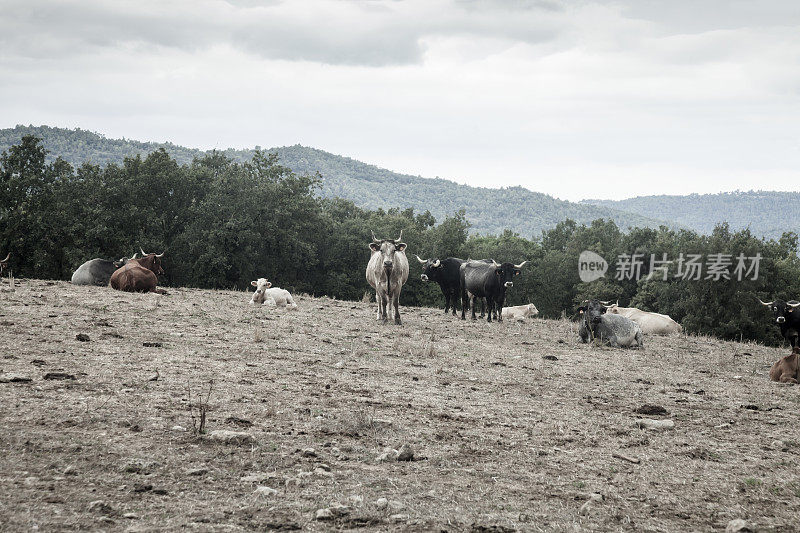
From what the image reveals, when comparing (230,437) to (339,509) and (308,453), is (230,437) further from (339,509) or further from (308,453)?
(339,509)

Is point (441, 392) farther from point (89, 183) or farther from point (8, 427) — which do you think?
point (89, 183)

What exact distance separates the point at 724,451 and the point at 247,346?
299 inches

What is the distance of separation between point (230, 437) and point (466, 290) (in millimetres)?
17234

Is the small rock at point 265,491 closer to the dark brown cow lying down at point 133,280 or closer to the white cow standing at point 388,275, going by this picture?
the white cow standing at point 388,275

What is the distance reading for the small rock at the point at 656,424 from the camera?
8.12 m

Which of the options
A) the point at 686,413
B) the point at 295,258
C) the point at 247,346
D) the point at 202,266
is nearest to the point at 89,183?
the point at 202,266

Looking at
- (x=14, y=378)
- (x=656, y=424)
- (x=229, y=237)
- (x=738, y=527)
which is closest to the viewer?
(x=738, y=527)

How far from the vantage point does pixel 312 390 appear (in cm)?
857

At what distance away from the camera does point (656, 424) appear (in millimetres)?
8180

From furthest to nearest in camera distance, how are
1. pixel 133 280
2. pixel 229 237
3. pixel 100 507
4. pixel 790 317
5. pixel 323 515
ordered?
1. pixel 229 237
2. pixel 133 280
3. pixel 790 317
4. pixel 323 515
5. pixel 100 507

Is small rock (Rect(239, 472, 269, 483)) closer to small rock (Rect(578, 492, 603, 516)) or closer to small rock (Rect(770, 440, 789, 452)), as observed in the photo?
small rock (Rect(578, 492, 603, 516))

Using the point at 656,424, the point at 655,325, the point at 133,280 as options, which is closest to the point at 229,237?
the point at 133,280

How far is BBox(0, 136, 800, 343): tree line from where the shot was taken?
40.1m

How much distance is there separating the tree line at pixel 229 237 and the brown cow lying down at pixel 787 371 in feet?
102
